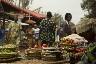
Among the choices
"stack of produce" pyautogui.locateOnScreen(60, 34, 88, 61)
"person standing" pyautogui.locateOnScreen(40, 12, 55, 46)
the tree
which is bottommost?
"stack of produce" pyautogui.locateOnScreen(60, 34, 88, 61)

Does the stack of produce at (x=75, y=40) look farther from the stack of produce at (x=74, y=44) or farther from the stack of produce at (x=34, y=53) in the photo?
the stack of produce at (x=34, y=53)

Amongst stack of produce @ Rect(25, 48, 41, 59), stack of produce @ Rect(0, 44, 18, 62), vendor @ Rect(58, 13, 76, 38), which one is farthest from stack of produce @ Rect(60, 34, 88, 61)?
vendor @ Rect(58, 13, 76, 38)

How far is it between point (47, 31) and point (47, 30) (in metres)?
0.04

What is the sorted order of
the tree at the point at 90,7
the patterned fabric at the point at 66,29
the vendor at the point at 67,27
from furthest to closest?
1. the tree at the point at 90,7
2. the patterned fabric at the point at 66,29
3. the vendor at the point at 67,27

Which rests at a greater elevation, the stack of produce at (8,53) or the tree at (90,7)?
the tree at (90,7)

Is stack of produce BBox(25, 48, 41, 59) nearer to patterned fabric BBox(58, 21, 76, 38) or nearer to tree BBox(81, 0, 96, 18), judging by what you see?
A: patterned fabric BBox(58, 21, 76, 38)

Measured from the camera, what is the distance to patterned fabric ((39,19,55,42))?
1306cm

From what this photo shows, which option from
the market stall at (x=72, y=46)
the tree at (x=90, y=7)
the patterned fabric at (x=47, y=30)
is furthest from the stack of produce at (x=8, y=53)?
the tree at (x=90, y=7)

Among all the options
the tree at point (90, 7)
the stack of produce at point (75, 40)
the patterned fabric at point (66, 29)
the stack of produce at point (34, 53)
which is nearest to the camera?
the stack of produce at point (75, 40)

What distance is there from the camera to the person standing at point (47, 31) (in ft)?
42.9

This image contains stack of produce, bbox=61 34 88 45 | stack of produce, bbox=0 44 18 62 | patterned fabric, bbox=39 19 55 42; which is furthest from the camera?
patterned fabric, bbox=39 19 55 42

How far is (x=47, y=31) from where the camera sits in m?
13.2

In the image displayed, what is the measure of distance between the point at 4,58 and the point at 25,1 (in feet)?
109

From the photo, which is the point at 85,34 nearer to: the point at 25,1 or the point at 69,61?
the point at 69,61
